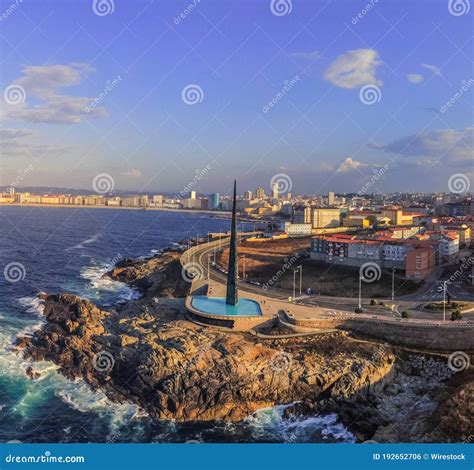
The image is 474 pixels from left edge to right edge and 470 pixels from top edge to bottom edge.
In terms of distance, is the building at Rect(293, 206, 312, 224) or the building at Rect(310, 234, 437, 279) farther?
the building at Rect(293, 206, 312, 224)

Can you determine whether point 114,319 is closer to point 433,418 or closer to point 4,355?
point 4,355

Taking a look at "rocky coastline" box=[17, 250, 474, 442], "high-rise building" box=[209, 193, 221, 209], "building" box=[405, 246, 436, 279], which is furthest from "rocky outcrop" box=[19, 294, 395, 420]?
"high-rise building" box=[209, 193, 221, 209]

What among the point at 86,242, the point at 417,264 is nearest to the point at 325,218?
the point at 86,242

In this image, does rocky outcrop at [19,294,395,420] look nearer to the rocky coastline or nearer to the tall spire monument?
the rocky coastline

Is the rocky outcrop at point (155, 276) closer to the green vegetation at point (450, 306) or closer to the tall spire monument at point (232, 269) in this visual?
the tall spire monument at point (232, 269)

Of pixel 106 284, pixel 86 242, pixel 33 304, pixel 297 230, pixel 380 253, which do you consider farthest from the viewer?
pixel 297 230

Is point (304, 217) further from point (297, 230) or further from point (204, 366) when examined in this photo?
point (204, 366)

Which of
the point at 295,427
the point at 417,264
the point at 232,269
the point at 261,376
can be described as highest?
the point at 417,264
